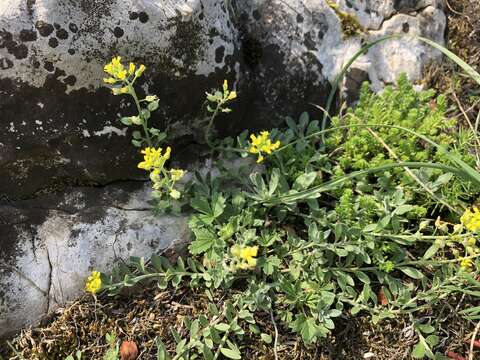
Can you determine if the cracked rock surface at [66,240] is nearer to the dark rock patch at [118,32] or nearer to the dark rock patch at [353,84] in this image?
the dark rock patch at [118,32]

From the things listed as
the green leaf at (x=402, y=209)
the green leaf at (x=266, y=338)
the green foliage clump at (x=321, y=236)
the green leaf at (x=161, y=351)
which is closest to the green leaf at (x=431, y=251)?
the green foliage clump at (x=321, y=236)

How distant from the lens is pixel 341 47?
3367mm

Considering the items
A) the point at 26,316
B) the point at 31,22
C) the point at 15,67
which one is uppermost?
the point at 31,22

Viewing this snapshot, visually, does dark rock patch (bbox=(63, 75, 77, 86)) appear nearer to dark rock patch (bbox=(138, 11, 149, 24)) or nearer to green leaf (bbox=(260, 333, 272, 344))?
dark rock patch (bbox=(138, 11, 149, 24))

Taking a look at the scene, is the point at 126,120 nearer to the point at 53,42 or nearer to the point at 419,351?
the point at 53,42

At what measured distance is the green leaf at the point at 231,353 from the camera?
254 cm

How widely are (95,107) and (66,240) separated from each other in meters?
0.81

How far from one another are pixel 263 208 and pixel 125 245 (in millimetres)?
870

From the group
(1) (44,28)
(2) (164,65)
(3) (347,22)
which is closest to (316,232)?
(2) (164,65)

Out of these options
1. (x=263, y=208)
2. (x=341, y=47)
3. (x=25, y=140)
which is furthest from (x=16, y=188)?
(x=341, y=47)

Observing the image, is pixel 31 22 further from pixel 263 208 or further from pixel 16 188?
pixel 263 208

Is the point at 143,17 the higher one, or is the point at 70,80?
the point at 143,17

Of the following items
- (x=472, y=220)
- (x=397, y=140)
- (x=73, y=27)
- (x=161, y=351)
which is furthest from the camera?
(x=397, y=140)

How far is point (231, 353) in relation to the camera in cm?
255
